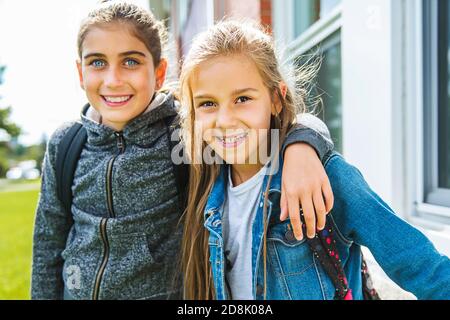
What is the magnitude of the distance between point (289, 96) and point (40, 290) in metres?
1.06

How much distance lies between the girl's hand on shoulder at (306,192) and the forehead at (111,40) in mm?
634

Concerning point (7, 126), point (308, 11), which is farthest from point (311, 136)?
point (7, 126)

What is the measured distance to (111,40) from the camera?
1278 millimetres

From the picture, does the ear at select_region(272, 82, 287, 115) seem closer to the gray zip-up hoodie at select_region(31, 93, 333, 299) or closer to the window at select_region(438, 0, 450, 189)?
the gray zip-up hoodie at select_region(31, 93, 333, 299)

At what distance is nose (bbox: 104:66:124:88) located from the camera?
1264 millimetres

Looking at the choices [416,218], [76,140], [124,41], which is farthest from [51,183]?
[416,218]

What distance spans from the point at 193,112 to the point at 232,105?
15 centimetres

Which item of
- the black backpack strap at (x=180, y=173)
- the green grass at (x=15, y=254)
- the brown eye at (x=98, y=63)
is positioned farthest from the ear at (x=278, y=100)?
the green grass at (x=15, y=254)

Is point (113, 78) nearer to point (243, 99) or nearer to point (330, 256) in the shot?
point (243, 99)

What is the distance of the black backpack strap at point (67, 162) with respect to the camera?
1357 millimetres

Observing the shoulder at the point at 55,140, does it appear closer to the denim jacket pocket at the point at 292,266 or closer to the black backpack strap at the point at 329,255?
the denim jacket pocket at the point at 292,266

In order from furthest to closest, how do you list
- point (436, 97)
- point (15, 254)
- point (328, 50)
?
point (15, 254), point (328, 50), point (436, 97)
